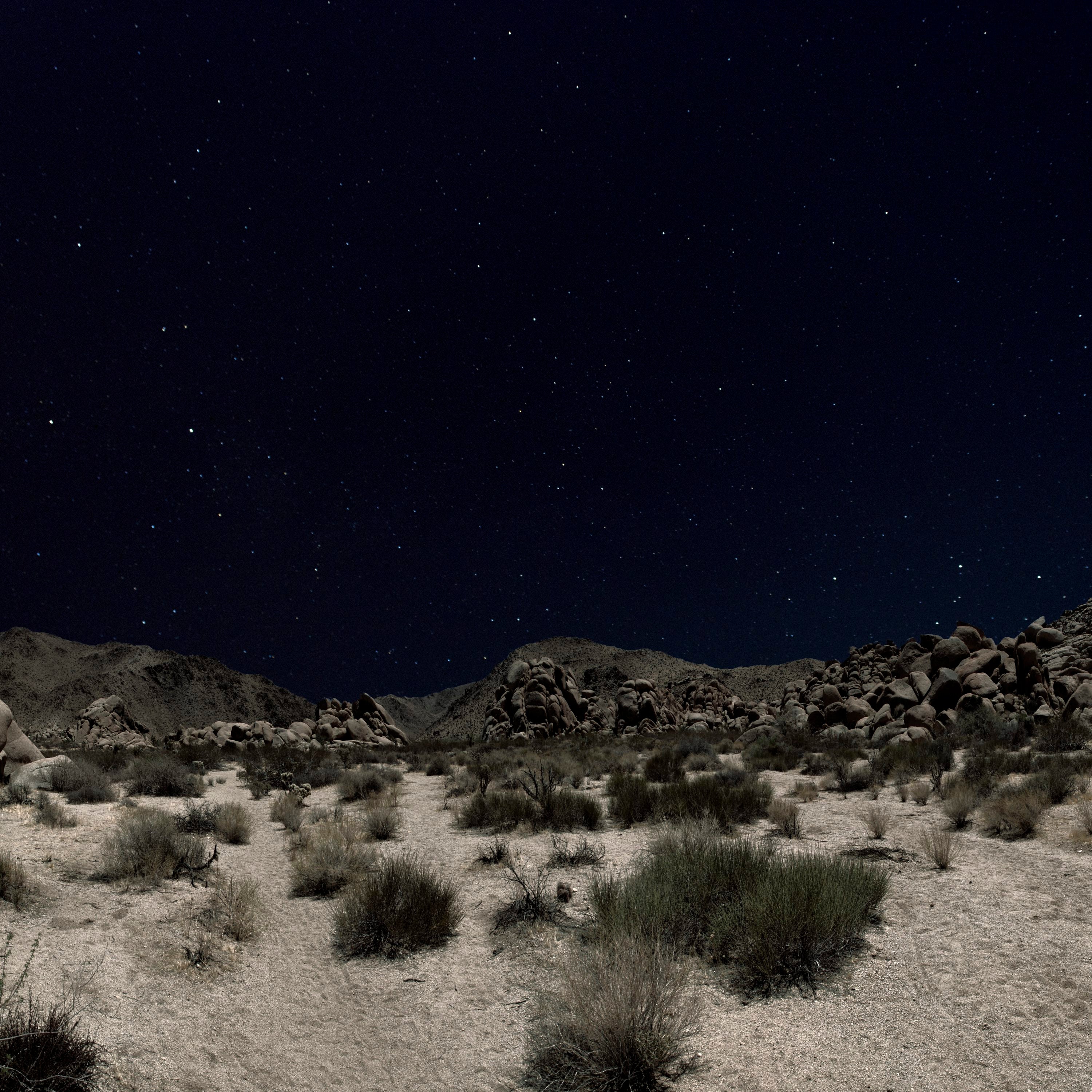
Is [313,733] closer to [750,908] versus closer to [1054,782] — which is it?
[1054,782]

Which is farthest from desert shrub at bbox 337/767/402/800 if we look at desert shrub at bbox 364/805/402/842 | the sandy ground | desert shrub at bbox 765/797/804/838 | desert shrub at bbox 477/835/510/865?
desert shrub at bbox 765/797/804/838

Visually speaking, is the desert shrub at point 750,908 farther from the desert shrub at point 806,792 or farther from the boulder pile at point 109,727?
the boulder pile at point 109,727

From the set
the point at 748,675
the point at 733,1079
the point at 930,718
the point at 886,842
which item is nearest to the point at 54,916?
the point at 733,1079

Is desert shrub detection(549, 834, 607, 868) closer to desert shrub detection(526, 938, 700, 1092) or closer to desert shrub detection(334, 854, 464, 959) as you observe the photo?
desert shrub detection(334, 854, 464, 959)

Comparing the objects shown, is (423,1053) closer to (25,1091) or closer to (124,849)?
(25,1091)

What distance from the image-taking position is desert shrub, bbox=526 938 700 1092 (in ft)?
13.1

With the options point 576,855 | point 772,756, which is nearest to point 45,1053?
point 576,855

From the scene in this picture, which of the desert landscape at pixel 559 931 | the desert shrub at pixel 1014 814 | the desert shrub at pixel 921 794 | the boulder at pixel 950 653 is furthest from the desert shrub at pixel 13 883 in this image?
the boulder at pixel 950 653

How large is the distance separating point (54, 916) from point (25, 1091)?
3428 mm

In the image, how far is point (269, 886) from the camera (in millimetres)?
8266

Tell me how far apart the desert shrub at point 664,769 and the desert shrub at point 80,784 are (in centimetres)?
1198

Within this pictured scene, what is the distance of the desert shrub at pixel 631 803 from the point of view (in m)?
11.2

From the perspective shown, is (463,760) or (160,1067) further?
(463,760)

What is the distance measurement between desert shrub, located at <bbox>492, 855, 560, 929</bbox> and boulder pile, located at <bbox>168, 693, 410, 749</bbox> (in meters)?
30.5
